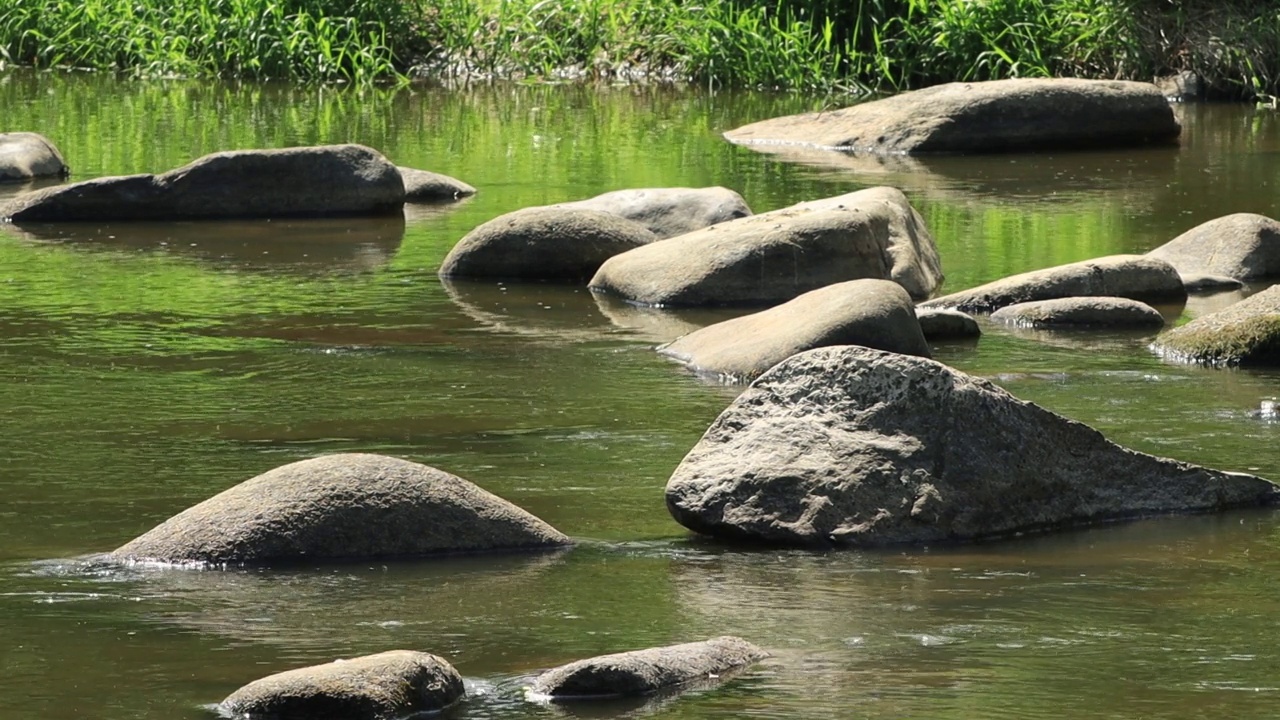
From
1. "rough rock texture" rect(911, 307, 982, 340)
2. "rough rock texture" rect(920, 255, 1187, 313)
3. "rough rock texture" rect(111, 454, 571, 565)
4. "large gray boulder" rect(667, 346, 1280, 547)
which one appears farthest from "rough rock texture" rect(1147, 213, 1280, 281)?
"rough rock texture" rect(111, 454, 571, 565)

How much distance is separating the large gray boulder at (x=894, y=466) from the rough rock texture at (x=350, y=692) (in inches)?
64.3

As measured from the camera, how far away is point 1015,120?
16609 mm

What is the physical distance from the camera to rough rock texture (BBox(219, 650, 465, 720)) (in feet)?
15.0

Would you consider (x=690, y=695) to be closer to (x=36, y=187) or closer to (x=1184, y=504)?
(x=1184, y=504)

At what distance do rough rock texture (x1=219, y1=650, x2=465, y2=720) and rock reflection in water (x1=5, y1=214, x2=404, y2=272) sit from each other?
6.96 metres

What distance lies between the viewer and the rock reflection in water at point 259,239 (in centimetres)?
1182

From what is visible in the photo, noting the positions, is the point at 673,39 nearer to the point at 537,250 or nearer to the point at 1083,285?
the point at 537,250

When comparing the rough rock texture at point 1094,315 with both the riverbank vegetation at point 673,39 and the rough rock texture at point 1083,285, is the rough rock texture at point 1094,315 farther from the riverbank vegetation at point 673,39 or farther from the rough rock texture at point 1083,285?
the riverbank vegetation at point 673,39

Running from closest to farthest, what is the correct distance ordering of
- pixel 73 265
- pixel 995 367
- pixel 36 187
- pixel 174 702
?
pixel 174 702, pixel 995 367, pixel 73 265, pixel 36 187

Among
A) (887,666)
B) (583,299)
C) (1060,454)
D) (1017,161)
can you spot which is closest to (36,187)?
(583,299)

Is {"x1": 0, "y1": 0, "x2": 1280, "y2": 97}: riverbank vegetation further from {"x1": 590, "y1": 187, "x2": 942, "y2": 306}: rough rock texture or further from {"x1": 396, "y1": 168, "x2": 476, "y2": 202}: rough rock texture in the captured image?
{"x1": 590, "y1": 187, "x2": 942, "y2": 306}: rough rock texture

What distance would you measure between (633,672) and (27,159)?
11.3 metres

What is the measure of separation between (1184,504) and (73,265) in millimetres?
6752

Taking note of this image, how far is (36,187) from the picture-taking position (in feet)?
48.7
